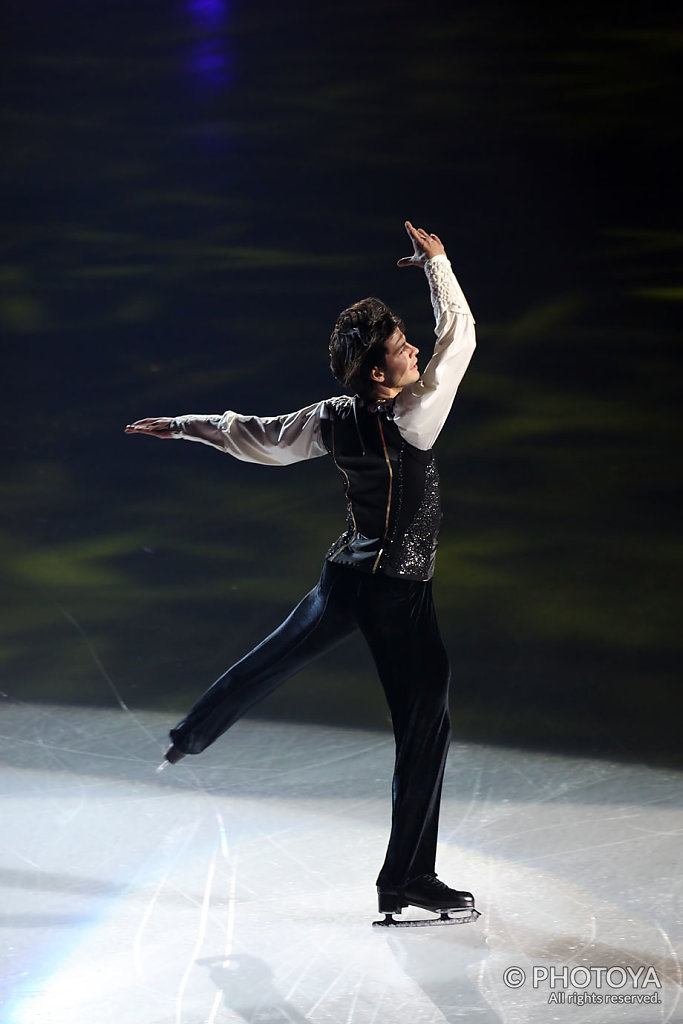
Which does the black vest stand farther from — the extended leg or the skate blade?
the skate blade

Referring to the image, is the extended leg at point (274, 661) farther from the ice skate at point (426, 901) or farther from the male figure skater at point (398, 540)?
the ice skate at point (426, 901)

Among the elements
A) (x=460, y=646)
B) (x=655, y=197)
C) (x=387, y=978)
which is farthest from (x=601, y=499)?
(x=387, y=978)

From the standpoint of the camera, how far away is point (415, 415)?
9.61ft

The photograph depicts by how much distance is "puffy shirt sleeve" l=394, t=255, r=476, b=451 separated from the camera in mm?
2918

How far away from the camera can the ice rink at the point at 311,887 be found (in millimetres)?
2764

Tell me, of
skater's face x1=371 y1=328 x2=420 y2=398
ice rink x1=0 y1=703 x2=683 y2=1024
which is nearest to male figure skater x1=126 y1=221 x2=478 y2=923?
skater's face x1=371 y1=328 x2=420 y2=398

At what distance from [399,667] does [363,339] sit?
759mm

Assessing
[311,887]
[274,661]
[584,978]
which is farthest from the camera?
[311,887]

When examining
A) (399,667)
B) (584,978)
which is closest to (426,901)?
(584,978)

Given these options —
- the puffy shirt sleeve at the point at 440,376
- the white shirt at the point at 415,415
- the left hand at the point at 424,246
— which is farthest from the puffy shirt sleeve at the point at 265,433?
the left hand at the point at 424,246

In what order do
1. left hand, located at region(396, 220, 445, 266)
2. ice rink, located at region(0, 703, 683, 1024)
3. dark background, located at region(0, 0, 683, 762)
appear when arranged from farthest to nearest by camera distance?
dark background, located at region(0, 0, 683, 762) < left hand, located at region(396, 220, 445, 266) < ice rink, located at region(0, 703, 683, 1024)

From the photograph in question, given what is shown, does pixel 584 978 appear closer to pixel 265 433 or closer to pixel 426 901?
pixel 426 901

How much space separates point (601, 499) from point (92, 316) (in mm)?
2296

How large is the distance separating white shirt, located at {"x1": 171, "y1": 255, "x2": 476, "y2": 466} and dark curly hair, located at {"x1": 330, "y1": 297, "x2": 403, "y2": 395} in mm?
75
